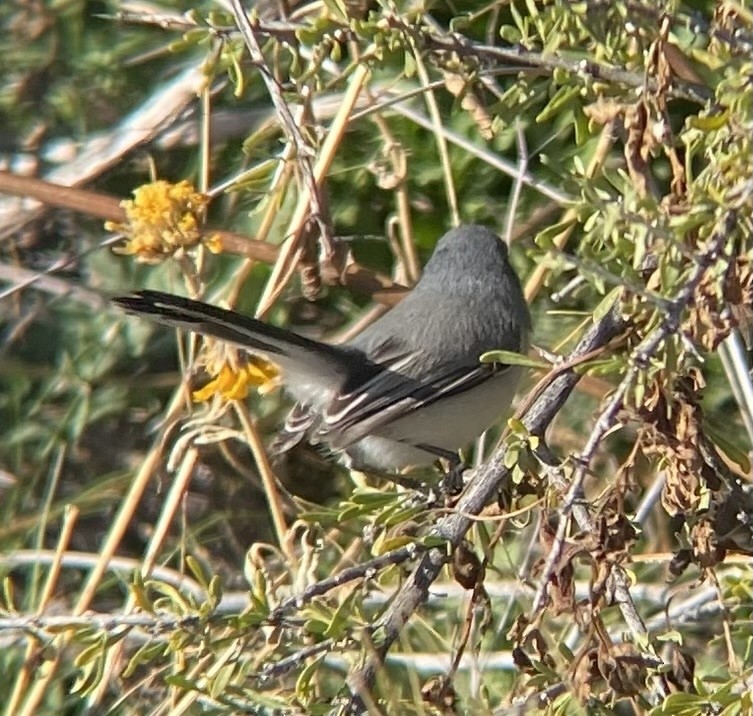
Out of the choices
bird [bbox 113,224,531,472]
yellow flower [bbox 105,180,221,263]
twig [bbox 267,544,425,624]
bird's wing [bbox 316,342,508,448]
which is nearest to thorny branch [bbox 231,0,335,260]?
yellow flower [bbox 105,180,221,263]

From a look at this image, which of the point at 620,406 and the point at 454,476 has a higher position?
the point at 620,406

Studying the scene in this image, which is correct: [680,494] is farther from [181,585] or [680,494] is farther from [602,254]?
[181,585]

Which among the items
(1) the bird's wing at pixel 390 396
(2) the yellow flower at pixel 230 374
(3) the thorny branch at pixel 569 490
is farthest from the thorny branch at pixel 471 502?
(1) the bird's wing at pixel 390 396

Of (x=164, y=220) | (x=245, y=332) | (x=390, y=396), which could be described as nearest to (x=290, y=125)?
(x=164, y=220)

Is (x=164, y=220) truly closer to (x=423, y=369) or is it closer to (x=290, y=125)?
(x=290, y=125)

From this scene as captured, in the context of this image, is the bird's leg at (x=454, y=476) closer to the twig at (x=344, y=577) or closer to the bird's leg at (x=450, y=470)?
the bird's leg at (x=450, y=470)

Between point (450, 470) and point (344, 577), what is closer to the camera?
point (344, 577)

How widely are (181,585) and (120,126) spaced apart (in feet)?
4.05

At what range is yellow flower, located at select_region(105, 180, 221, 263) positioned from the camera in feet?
6.70

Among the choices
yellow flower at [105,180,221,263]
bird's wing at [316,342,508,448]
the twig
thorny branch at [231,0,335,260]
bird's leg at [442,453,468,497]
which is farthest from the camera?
bird's wing at [316,342,508,448]

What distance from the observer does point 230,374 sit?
225 centimetres

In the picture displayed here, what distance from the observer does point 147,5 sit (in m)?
3.15

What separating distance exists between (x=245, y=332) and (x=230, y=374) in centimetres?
8

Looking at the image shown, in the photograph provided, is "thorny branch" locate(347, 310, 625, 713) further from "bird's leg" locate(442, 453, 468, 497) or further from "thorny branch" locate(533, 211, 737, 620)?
"bird's leg" locate(442, 453, 468, 497)
